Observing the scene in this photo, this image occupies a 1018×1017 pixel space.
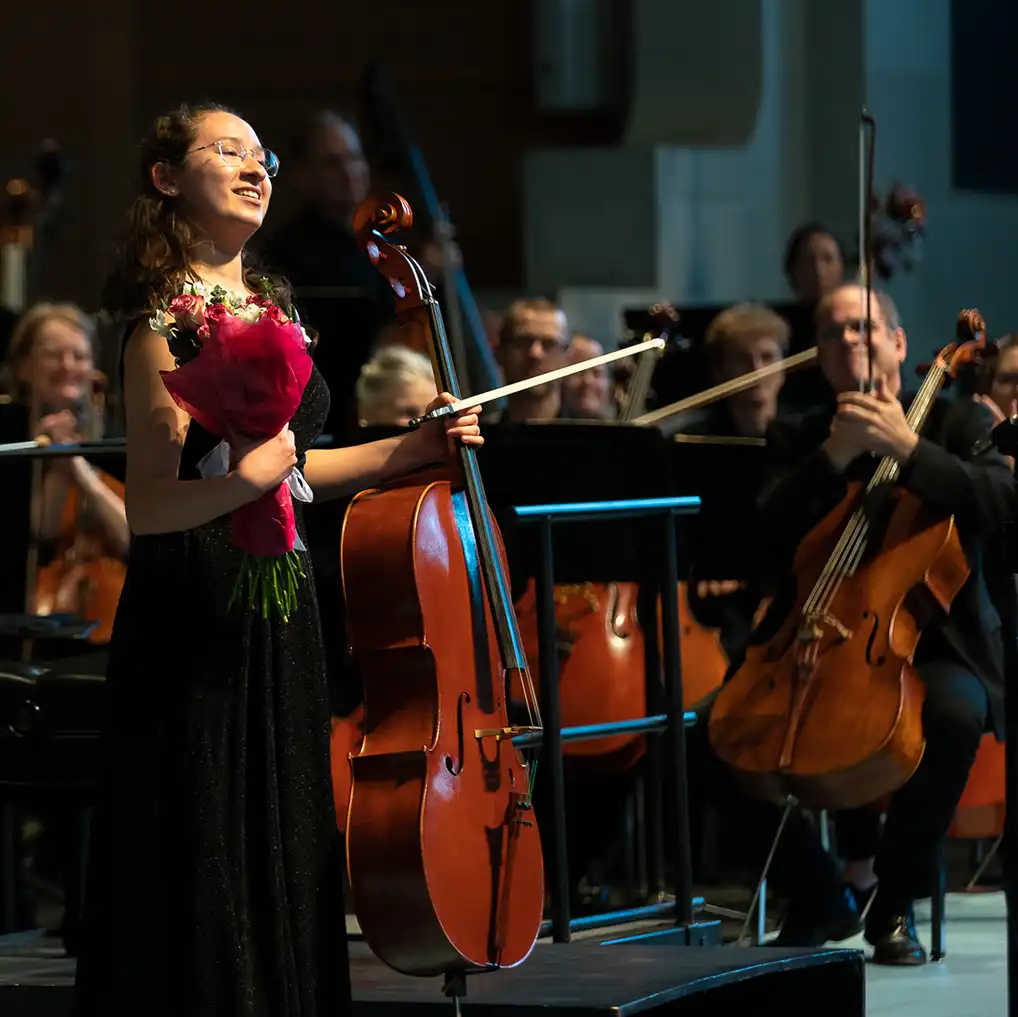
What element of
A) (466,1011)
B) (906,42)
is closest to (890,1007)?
(466,1011)

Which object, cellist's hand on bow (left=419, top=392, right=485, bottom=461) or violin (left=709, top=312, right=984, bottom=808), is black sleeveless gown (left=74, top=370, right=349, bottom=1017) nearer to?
cellist's hand on bow (left=419, top=392, right=485, bottom=461)

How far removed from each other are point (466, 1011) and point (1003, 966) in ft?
4.28

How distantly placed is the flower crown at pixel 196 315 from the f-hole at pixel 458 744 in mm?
496

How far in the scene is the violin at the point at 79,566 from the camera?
3848 millimetres

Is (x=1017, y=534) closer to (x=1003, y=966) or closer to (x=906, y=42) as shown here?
(x=1003, y=966)

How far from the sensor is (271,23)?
23.6 ft

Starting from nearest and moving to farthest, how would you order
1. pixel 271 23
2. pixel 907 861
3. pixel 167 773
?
pixel 167 773 < pixel 907 861 < pixel 271 23

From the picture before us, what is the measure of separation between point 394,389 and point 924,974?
1430 mm

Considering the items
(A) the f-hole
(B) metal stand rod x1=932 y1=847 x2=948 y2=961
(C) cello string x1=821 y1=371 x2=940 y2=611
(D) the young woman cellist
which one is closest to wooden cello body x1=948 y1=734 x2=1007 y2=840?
(B) metal stand rod x1=932 y1=847 x2=948 y2=961

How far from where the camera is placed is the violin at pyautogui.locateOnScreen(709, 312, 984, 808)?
10.8 feet

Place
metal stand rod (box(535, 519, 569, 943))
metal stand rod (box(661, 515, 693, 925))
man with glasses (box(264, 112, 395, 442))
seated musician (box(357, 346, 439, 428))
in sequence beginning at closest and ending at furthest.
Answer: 1. metal stand rod (box(535, 519, 569, 943))
2. metal stand rod (box(661, 515, 693, 925))
3. seated musician (box(357, 346, 439, 428))
4. man with glasses (box(264, 112, 395, 442))

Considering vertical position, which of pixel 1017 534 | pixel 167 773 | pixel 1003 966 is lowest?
pixel 1003 966

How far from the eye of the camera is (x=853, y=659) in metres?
3.35

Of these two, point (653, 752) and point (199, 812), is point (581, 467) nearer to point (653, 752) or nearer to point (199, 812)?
point (653, 752)
